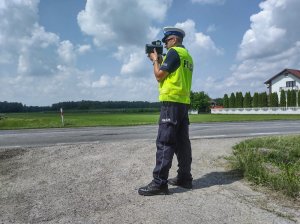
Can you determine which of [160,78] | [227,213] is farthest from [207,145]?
[227,213]

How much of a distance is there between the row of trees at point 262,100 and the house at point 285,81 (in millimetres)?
8412

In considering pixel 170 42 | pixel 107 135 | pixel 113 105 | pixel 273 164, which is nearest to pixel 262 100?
pixel 113 105

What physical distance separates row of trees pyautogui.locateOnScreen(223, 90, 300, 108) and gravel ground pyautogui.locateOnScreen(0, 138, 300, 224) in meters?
57.9

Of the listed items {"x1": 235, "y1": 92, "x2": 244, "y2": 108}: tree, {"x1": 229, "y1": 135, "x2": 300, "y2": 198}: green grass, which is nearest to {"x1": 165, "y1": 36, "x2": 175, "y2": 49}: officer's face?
{"x1": 229, "y1": 135, "x2": 300, "y2": 198}: green grass

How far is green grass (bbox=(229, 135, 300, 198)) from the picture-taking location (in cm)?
424

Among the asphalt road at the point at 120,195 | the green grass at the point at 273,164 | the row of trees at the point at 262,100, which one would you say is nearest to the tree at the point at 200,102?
the row of trees at the point at 262,100

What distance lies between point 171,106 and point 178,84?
Answer: 282mm

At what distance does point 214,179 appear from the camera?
4.96 m

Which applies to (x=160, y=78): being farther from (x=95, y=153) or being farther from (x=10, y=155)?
(x=10, y=155)

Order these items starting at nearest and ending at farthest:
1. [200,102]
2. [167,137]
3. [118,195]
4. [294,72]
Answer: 1. [118,195]
2. [167,137]
3. [294,72]
4. [200,102]

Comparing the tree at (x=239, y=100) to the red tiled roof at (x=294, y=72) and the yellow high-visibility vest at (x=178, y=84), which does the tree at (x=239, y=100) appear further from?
the yellow high-visibility vest at (x=178, y=84)

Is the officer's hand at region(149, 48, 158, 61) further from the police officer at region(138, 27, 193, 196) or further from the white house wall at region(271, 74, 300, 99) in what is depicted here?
the white house wall at region(271, 74, 300, 99)

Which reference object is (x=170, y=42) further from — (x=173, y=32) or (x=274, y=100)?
(x=274, y=100)

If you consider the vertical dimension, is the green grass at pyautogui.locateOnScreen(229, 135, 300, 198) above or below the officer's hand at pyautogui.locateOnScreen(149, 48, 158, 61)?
below
